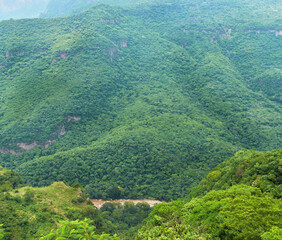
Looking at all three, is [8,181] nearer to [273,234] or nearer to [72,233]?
[72,233]

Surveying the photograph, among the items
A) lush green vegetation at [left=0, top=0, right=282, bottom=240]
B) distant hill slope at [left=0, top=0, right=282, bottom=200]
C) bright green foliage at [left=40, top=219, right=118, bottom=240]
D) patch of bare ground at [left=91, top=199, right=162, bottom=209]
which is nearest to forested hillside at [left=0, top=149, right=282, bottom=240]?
bright green foliage at [left=40, top=219, right=118, bottom=240]

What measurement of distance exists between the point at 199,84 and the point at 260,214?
86376mm

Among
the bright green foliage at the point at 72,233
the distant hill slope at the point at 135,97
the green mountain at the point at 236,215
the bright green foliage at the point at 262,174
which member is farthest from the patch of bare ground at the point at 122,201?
the bright green foliage at the point at 72,233

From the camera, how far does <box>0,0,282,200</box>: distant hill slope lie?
209 ft

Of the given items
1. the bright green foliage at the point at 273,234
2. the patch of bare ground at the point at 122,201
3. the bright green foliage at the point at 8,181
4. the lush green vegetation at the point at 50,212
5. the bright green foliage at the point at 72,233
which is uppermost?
the bright green foliage at the point at 273,234

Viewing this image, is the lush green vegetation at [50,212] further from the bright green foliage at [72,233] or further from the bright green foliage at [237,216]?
the bright green foliage at [237,216]

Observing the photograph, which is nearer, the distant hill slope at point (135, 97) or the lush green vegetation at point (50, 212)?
the lush green vegetation at point (50, 212)

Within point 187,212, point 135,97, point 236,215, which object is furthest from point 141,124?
point 236,215

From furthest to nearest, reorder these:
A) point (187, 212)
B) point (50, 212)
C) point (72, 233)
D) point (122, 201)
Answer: point (122, 201)
point (50, 212)
point (187, 212)
point (72, 233)

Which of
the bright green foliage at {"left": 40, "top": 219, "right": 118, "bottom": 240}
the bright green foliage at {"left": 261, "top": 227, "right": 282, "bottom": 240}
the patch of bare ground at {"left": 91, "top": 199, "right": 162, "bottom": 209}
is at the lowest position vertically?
the patch of bare ground at {"left": 91, "top": 199, "right": 162, "bottom": 209}

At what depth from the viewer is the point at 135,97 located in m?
94.4

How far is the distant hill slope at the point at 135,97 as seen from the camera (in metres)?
63.7

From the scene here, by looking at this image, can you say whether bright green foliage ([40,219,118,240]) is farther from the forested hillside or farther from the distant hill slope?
the distant hill slope

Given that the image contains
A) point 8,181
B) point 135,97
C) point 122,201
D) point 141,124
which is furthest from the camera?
point 135,97
